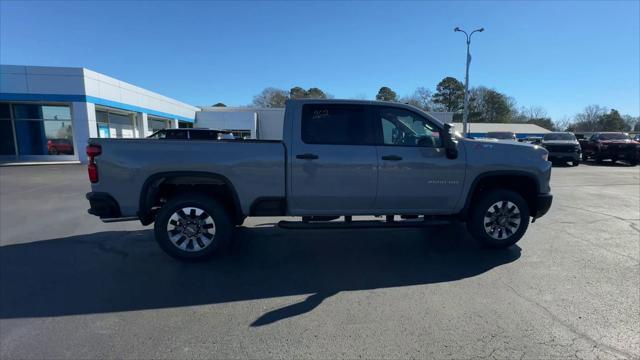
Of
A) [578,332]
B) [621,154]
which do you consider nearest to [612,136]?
[621,154]

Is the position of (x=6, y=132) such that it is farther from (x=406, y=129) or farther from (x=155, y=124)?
(x=406, y=129)

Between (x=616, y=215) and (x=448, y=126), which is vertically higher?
(x=448, y=126)

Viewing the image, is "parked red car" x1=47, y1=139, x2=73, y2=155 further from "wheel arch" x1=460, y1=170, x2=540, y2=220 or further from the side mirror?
"wheel arch" x1=460, y1=170, x2=540, y2=220

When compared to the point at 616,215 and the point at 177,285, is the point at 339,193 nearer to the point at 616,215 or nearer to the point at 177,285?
the point at 177,285

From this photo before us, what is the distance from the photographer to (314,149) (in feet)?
14.0

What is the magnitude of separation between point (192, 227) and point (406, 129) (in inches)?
123

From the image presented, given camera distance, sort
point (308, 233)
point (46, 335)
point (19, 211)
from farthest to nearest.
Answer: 1. point (19, 211)
2. point (308, 233)
3. point (46, 335)

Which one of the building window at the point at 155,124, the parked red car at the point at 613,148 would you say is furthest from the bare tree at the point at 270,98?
the parked red car at the point at 613,148

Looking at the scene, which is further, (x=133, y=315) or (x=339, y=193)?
(x=339, y=193)

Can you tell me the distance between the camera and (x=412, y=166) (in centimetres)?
439

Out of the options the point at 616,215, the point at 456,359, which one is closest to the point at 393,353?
the point at 456,359

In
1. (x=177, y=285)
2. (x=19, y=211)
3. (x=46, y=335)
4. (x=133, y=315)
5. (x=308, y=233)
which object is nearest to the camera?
(x=46, y=335)

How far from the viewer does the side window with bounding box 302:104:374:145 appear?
4.38 metres

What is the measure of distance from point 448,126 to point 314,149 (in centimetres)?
178
